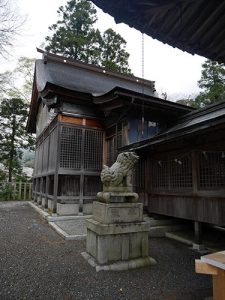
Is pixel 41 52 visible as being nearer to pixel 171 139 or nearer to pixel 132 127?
pixel 132 127

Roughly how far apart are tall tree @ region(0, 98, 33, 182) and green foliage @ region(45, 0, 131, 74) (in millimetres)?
8276

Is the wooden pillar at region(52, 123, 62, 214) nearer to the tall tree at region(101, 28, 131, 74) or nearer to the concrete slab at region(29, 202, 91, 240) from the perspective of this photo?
the concrete slab at region(29, 202, 91, 240)

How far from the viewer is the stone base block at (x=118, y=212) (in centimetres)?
474

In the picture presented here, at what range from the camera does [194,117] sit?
28.9 feet

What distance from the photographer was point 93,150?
1077 centimetres

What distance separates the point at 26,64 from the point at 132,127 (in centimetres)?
1918

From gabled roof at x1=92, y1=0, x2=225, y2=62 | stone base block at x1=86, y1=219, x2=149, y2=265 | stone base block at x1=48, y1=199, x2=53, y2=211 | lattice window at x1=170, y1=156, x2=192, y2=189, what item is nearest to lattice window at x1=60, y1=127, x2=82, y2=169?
stone base block at x1=48, y1=199, x2=53, y2=211

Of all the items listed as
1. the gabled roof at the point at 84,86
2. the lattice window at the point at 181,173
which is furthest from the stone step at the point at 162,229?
the gabled roof at the point at 84,86

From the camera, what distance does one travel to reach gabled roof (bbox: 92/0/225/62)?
1.95 meters

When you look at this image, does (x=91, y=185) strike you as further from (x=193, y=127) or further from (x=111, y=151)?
(x=193, y=127)

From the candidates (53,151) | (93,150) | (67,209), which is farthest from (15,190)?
(93,150)

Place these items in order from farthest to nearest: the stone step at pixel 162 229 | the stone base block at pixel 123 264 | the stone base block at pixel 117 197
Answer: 1. the stone step at pixel 162 229
2. the stone base block at pixel 117 197
3. the stone base block at pixel 123 264

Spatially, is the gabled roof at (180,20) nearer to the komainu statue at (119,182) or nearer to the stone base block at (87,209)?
the komainu statue at (119,182)

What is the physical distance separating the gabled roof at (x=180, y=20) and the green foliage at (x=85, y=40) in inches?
935
